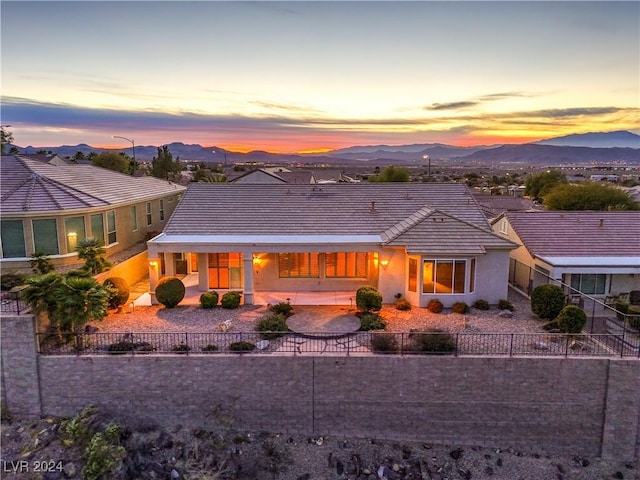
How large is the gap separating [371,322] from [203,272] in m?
9.17

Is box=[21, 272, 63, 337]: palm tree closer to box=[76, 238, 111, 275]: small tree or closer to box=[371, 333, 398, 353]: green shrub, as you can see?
box=[76, 238, 111, 275]: small tree

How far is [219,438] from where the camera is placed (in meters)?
13.6

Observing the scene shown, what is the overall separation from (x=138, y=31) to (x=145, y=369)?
62.2 ft

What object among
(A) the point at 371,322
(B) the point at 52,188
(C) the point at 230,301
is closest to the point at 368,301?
(A) the point at 371,322

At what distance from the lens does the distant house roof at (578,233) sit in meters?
20.1

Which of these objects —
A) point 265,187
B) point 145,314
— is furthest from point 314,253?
point 145,314

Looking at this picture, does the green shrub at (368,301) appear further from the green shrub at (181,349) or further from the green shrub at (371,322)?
the green shrub at (181,349)

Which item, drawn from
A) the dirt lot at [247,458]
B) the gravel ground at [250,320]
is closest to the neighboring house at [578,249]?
the gravel ground at [250,320]

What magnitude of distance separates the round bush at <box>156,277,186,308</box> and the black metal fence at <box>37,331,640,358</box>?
3.09m

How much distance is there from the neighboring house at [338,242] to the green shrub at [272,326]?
314 cm

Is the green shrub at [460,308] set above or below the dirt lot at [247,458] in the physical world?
above

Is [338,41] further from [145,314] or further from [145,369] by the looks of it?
[145,369]

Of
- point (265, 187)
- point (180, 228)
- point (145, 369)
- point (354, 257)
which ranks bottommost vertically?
point (145, 369)

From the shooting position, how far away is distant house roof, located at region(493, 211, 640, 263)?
20.1 m
